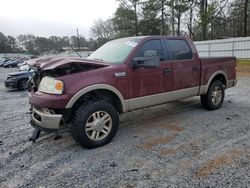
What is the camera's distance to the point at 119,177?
291 cm

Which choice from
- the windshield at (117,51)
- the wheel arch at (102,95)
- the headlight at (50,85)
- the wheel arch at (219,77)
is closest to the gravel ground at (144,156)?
the wheel arch at (102,95)

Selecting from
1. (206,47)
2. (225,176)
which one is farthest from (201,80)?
(206,47)

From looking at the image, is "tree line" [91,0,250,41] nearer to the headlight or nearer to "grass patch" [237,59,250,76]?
"grass patch" [237,59,250,76]

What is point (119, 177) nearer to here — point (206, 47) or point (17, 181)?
point (17, 181)

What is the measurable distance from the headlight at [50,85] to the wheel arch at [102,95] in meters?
0.25

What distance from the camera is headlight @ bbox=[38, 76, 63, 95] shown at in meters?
3.43

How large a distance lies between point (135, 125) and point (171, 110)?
1406mm

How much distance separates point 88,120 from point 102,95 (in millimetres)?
541

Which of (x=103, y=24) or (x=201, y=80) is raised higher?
(x=103, y=24)

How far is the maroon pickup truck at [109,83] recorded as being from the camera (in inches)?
138

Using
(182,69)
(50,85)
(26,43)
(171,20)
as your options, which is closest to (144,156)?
(50,85)

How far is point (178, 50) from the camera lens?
194 inches

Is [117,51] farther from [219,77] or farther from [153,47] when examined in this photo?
[219,77]

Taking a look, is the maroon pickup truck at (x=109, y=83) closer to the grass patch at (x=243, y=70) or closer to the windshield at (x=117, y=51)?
the windshield at (x=117, y=51)
